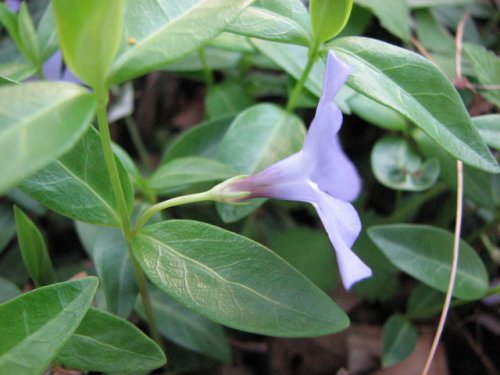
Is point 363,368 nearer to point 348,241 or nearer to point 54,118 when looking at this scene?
point 348,241

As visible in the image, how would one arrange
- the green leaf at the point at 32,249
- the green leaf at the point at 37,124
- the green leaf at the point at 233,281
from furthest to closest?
the green leaf at the point at 32,249 < the green leaf at the point at 233,281 < the green leaf at the point at 37,124

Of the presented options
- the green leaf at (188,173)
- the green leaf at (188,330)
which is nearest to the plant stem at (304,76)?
the green leaf at (188,173)

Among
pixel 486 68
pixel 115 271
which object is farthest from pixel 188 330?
pixel 486 68

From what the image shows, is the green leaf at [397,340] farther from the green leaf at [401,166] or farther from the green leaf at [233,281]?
the green leaf at [233,281]

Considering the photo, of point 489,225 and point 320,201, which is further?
point 489,225

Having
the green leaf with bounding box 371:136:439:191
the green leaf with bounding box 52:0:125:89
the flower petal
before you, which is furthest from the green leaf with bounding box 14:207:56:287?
the green leaf with bounding box 371:136:439:191

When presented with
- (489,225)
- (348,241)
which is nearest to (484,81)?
(489,225)

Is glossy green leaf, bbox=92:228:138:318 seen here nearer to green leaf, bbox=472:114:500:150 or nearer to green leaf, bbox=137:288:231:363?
green leaf, bbox=137:288:231:363
